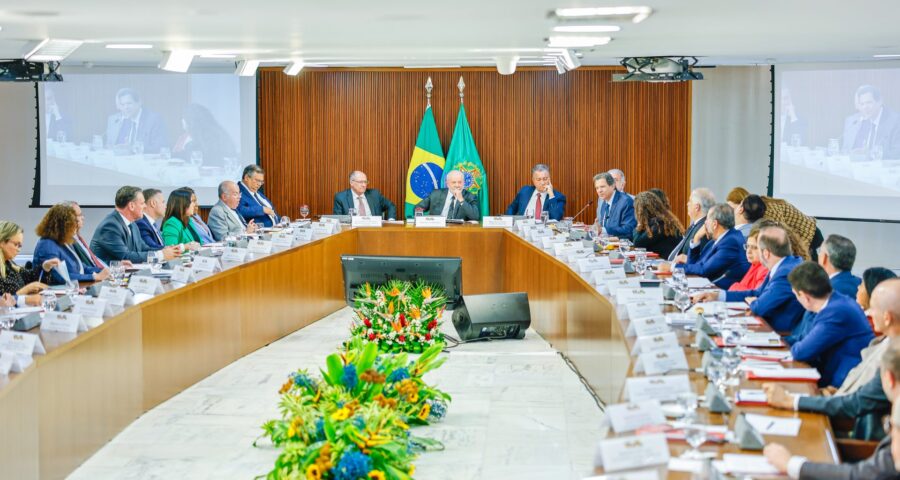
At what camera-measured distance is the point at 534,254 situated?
8.69m

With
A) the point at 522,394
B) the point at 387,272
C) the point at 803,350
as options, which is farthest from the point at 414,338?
the point at 803,350

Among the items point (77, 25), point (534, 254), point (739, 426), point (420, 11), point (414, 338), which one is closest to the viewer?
point (739, 426)

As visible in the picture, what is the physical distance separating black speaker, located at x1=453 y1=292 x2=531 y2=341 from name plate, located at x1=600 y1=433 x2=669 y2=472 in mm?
5208

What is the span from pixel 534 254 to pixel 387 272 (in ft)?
4.34

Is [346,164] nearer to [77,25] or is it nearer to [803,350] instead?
[77,25]

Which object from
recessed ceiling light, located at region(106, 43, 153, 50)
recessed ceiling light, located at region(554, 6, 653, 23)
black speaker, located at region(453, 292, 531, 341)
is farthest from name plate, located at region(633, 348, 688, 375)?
recessed ceiling light, located at region(106, 43, 153, 50)

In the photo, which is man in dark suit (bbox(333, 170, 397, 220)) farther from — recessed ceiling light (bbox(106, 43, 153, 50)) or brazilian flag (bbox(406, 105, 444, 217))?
recessed ceiling light (bbox(106, 43, 153, 50))

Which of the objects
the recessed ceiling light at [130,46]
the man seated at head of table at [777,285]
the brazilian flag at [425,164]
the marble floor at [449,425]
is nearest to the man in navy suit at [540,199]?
the brazilian flag at [425,164]

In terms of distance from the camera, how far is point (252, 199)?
33.9 ft

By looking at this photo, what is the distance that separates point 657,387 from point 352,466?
4.05ft

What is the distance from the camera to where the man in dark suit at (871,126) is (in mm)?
11453

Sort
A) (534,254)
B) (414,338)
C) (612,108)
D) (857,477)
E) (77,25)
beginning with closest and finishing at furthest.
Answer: (857,477) → (77,25) → (414,338) → (534,254) → (612,108)

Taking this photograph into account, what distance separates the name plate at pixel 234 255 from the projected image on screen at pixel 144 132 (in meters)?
4.99

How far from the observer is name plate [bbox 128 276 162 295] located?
238 inches
